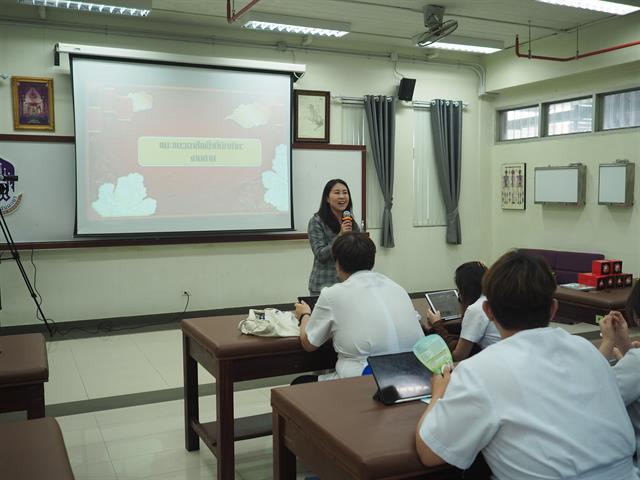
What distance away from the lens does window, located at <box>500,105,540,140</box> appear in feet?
23.6

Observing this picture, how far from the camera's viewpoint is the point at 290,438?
1.76 meters

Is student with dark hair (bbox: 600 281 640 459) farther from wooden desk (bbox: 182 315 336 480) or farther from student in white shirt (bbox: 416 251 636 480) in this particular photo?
wooden desk (bbox: 182 315 336 480)

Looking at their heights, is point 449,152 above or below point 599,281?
above

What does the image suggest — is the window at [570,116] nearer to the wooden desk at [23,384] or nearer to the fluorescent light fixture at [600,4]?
→ the fluorescent light fixture at [600,4]

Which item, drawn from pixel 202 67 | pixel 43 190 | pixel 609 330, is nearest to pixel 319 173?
pixel 202 67

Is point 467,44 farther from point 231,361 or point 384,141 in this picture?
point 231,361

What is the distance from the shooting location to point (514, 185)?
7.37 metres

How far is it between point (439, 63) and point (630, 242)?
3022mm

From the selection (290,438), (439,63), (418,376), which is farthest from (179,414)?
(439,63)

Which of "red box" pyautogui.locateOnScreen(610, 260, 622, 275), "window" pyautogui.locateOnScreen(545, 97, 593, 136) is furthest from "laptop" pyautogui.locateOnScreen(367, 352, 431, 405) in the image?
"window" pyautogui.locateOnScreen(545, 97, 593, 136)

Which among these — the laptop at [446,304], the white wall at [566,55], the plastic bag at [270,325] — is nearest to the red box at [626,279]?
the laptop at [446,304]

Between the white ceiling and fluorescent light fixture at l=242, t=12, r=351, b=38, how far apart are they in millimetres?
142

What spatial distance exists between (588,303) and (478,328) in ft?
4.94

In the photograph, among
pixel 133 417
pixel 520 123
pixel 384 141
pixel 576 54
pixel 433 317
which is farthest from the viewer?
pixel 520 123
